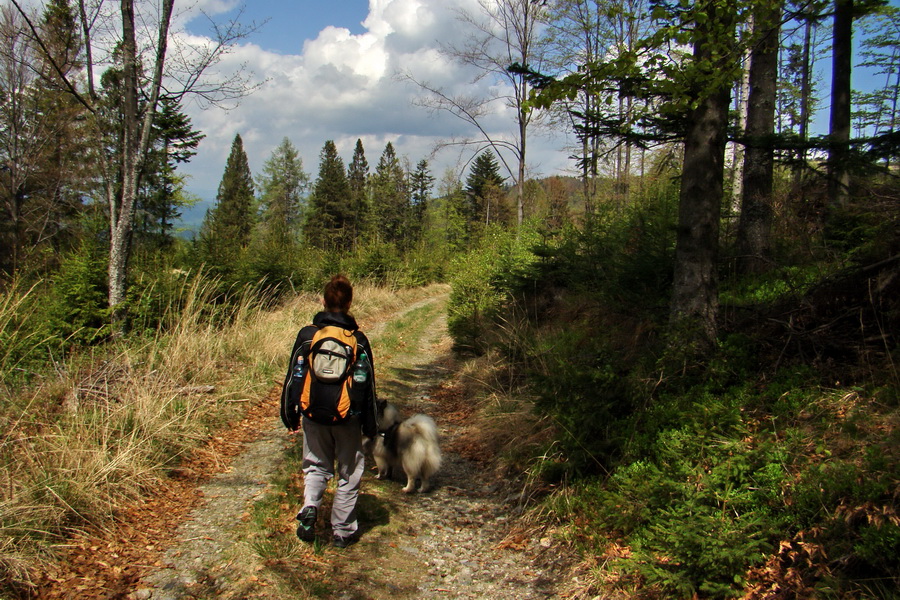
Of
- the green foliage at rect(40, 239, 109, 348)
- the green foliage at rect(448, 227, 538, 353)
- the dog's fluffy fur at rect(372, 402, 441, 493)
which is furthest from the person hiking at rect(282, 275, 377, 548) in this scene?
the green foliage at rect(448, 227, 538, 353)

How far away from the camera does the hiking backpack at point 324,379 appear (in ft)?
12.0

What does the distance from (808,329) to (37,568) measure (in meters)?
5.84

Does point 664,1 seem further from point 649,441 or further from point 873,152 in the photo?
point 649,441

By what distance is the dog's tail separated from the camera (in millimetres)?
4910

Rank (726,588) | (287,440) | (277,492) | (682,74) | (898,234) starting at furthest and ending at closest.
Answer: (287,440)
(277,492)
(898,234)
(682,74)
(726,588)

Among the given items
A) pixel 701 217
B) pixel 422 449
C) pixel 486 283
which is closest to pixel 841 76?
pixel 701 217

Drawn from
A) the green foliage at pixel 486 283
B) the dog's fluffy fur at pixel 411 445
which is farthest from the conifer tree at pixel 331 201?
the dog's fluffy fur at pixel 411 445

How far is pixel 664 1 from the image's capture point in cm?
530

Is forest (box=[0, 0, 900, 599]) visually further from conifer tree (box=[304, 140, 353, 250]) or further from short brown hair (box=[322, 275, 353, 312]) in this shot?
conifer tree (box=[304, 140, 353, 250])

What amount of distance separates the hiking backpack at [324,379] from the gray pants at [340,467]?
0.19 metres

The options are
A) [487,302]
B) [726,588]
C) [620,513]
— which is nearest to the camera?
[726,588]

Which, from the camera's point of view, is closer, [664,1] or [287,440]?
[664,1]

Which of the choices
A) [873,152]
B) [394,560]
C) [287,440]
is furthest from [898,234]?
[287,440]

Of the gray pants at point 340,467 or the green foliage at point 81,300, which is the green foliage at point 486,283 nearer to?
the gray pants at point 340,467
